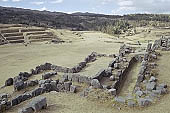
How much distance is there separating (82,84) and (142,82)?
4636 millimetres

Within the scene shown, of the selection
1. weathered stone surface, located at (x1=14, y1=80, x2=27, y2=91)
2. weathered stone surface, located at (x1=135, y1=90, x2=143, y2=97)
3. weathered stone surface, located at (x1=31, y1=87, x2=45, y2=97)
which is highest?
weathered stone surface, located at (x1=135, y1=90, x2=143, y2=97)

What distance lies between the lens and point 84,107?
534 inches

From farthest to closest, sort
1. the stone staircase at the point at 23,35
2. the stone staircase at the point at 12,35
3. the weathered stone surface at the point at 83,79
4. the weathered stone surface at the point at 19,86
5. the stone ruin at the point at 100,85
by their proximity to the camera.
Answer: the stone staircase at the point at 23,35 → the stone staircase at the point at 12,35 → the weathered stone surface at the point at 19,86 → the weathered stone surface at the point at 83,79 → the stone ruin at the point at 100,85

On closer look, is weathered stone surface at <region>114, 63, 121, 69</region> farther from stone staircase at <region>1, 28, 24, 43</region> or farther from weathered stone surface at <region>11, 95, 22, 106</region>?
stone staircase at <region>1, 28, 24, 43</region>

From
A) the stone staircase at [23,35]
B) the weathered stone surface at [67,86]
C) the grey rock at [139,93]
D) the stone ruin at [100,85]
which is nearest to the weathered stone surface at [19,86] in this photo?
the stone ruin at [100,85]

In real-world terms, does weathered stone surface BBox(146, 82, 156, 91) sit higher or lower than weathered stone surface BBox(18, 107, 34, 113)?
higher

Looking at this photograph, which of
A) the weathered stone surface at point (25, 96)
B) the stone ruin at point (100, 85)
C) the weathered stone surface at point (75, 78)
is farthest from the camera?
the weathered stone surface at point (75, 78)

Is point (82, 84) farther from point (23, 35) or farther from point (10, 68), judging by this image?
point (23, 35)

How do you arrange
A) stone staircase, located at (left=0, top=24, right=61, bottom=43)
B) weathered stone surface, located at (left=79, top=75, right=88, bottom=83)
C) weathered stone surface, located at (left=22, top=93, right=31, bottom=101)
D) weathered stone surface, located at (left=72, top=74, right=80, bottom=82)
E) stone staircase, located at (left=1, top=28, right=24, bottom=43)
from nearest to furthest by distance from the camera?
weathered stone surface, located at (left=22, top=93, right=31, bottom=101) → weathered stone surface, located at (left=79, top=75, right=88, bottom=83) → weathered stone surface, located at (left=72, top=74, right=80, bottom=82) → stone staircase, located at (left=1, top=28, right=24, bottom=43) → stone staircase, located at (left=0, top=24, right=61, bottom=43)

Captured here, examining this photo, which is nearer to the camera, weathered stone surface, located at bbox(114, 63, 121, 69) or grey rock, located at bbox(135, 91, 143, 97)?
grey rock, located at bbox(135, 91, 143, 97)

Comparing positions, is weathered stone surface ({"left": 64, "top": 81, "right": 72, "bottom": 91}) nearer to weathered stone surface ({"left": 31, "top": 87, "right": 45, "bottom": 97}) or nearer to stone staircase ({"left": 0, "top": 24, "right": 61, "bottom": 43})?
weathered stone surface ({"left": 31, "top": 87, "right": 45, "bottom": 97})

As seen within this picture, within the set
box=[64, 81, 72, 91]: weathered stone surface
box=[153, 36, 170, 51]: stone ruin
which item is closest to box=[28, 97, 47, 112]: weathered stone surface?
box=[64, 81, 72, 91]: weathered stone surface

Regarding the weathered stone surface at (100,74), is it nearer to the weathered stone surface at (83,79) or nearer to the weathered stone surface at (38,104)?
the weathered stone surface at (83,79)

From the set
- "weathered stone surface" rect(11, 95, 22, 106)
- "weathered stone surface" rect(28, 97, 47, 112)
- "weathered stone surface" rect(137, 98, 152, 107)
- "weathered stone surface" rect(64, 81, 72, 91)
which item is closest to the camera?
"weathered stone surface" rect(28, 97, 47, 112)
